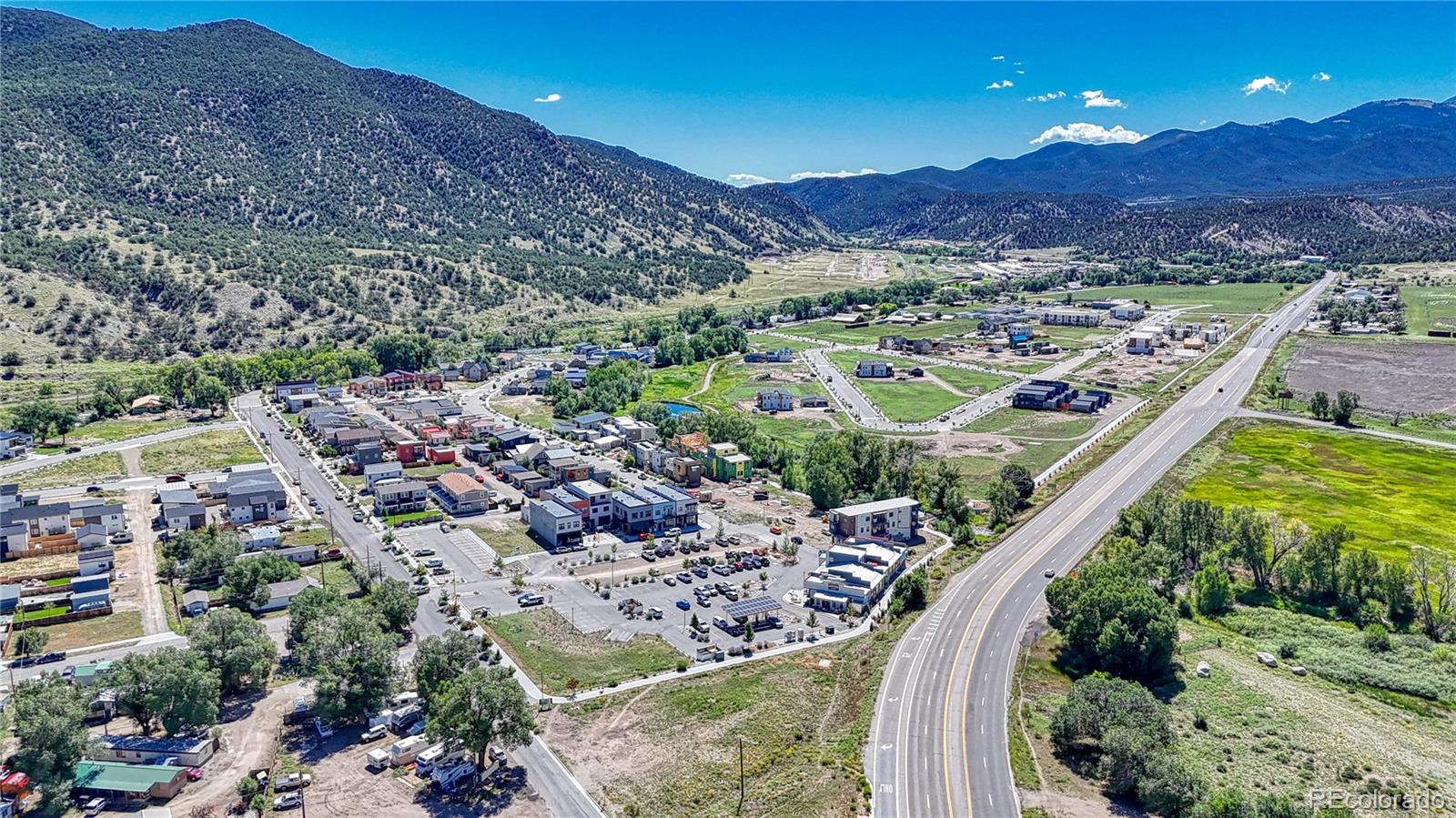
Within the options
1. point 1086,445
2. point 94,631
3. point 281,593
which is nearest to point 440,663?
point 281,593

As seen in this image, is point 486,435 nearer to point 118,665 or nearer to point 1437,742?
point 118,665

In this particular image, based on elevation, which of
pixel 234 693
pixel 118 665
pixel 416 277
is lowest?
pixel 234 693

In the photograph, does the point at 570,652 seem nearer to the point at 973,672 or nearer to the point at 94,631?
the point at 973,672

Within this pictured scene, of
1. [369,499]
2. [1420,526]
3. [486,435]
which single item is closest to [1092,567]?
[1420,526]

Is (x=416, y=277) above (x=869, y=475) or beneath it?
above

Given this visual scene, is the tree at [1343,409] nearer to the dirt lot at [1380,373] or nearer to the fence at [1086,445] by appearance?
the dirt lot at [1380,373]

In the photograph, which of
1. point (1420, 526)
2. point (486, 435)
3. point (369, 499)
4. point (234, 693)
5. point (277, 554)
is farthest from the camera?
point (486, 435)
